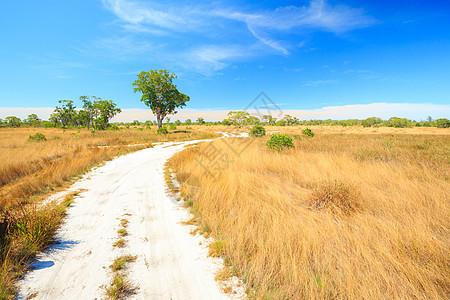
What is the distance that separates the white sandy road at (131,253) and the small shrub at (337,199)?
3.02m

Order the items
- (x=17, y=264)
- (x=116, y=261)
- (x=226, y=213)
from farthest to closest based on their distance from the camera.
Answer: (x=226, y=213)
(x=116, y=261)
(x=17, y=264)

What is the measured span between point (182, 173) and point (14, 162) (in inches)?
297

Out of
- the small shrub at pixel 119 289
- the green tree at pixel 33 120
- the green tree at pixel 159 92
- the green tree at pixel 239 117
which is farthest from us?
the green tree at pixel 33 120

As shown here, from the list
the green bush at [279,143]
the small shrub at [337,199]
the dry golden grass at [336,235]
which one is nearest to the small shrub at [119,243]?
the dry golden grass at [336,235]

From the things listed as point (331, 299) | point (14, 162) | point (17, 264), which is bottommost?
point (331, 299)

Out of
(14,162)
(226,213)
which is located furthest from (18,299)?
(14,162)

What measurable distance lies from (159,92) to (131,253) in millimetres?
40967

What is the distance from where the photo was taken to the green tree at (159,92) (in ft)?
121

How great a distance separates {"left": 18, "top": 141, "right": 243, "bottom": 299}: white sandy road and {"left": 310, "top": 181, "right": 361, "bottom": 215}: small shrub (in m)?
3.02

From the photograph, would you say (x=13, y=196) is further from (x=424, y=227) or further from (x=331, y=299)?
(x=424, y=227)

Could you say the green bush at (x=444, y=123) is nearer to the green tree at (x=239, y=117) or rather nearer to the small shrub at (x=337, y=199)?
the green tree at (x=239, y=117)

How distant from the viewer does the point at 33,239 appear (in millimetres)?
2830

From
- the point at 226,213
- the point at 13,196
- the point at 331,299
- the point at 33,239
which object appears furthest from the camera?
the point at 13,196

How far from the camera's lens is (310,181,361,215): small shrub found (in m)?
4.04
